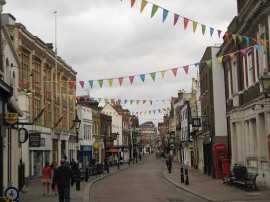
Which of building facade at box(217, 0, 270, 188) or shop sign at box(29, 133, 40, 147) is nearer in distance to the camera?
building facade at box(217, 0, 270, 188)

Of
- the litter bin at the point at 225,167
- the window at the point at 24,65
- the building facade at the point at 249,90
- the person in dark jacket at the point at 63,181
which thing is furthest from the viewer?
the window at the point at 24,65

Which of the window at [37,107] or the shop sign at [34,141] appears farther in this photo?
the window at [37,107]

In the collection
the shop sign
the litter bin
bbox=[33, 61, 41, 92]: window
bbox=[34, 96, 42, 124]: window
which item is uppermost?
bbox=[33, 61, 41, 92]: window

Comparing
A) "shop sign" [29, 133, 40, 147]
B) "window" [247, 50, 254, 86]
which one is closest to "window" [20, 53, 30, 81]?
"shop sign" [29, 133, 40, 147]

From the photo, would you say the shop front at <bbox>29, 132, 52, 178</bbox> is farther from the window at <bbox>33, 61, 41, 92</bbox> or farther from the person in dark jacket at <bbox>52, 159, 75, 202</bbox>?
the person in dark jacket at <bbox>52, 159, 75, 202</bbox>

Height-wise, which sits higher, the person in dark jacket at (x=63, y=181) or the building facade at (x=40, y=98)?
the building facade at (x=40, y=98)

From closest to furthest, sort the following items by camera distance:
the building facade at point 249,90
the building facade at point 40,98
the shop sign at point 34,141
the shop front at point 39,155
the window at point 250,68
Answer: the building facade at point 249,90
the window at point 250,68
the shop sign at point 34,141
the building facade at point 40,98
the shop front at point 39,155

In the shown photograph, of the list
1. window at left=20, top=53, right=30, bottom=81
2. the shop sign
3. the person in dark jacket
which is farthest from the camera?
Result: window at left=20, top=53, right=30, bottom=81

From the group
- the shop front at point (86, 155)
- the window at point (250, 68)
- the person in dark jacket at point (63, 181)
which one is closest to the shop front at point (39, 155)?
the window at point (250, 68)

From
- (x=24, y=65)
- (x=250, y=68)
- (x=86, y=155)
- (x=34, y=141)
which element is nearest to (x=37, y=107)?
(x=24, y=65)

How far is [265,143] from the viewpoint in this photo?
24.0m

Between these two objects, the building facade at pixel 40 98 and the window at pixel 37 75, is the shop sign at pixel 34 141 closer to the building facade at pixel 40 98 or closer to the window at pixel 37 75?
the building facade at pixel 40 98

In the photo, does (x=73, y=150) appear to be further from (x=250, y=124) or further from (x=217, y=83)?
(x=250, y=124)

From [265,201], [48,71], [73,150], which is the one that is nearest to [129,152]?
[73,150]
